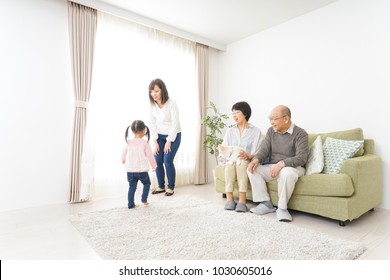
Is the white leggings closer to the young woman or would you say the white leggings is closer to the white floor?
the white floor

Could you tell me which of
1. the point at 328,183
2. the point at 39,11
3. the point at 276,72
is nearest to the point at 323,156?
the point at 328,183

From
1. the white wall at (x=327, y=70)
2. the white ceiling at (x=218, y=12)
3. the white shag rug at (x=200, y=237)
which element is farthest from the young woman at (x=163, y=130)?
the white wall at (x=327, y=70)

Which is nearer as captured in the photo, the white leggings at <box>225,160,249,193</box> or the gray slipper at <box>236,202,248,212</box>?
the gray slipper at <box>236,202,248,212</box>

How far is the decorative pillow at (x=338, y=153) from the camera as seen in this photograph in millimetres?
2118

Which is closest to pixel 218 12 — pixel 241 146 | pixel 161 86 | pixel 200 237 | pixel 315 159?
pixel 161 86

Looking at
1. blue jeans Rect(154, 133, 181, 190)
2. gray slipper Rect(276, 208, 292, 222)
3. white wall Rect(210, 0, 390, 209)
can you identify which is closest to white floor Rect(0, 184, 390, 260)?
gray slipper Rect(276, 208, 292, 222)

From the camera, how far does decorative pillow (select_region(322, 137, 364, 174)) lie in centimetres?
212

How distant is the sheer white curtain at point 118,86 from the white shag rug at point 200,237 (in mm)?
804

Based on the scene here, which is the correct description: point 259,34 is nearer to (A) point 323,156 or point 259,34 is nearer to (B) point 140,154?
(A) point 323,156

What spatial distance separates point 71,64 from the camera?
2652 millimetres

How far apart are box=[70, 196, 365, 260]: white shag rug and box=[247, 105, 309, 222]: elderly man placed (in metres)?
0.20

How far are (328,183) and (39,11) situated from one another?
3.36m

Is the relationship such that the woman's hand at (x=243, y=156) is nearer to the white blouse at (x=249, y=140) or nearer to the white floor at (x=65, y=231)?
the white blouse at (x=249, y=140)

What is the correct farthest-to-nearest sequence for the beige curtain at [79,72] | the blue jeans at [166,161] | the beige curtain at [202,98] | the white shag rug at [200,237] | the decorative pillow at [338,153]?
the beige curtain at [202,98]
the blue jeans at [166,161]
the beige curtain at [79,72]
the decorative pillow at [338,153]
the white shag rug at [200,237]
